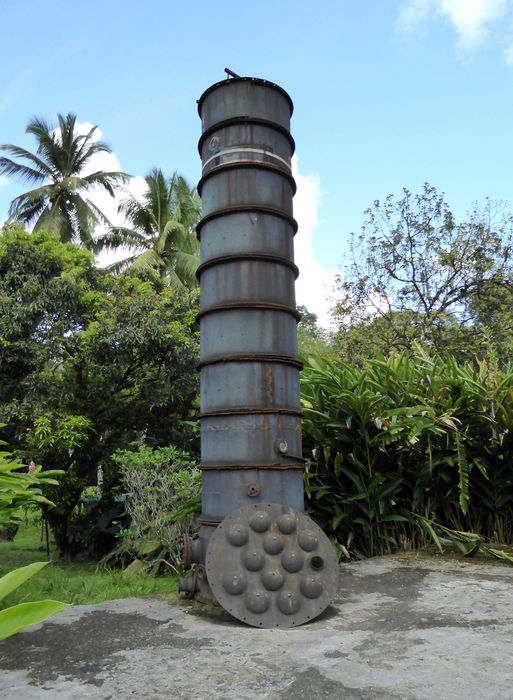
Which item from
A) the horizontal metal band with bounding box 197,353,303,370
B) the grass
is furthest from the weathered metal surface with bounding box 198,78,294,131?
the grass

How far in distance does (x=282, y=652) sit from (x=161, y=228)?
21370 mm

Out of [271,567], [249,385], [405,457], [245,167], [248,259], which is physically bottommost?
[271,567]

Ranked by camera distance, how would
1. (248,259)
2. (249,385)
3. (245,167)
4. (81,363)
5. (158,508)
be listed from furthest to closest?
(81,363), (158,508), (245,167), (248,259), (249,385)

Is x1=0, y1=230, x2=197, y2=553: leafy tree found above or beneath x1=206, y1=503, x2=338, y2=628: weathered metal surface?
above

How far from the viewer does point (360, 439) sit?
5125 mm

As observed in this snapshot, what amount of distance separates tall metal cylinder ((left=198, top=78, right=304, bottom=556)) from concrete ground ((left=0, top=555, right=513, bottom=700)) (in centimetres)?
79

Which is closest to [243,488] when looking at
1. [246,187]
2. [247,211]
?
[247,211]

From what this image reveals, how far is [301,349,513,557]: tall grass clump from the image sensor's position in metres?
5.02

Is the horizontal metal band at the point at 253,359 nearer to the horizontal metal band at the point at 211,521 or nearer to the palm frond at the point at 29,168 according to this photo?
the horizontal metal band at the point at 211,521

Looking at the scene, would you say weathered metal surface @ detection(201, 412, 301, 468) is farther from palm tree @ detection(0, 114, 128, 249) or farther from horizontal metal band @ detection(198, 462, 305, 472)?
palm tree @ detection(0, 114, 128, 249)

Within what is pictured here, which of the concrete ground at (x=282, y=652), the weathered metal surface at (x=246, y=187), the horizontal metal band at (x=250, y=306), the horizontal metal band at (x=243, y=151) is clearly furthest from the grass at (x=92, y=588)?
the horizontal metal band at (x=243, y=151)

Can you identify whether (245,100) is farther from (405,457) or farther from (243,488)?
(405,457)

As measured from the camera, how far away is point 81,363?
31.2 ft

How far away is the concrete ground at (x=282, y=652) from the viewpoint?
228 centimetres
